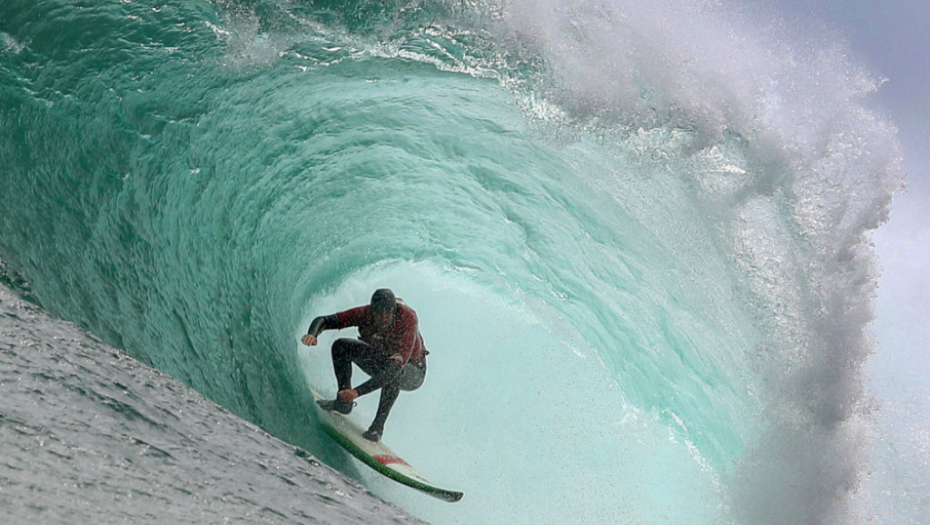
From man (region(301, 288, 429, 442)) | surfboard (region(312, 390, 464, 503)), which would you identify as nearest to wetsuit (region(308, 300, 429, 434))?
man (region(301, 288, 429, 442))

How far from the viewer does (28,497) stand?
1646 mm

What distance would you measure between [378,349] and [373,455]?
2.48 ft

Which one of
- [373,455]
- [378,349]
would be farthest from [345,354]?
[373,455]

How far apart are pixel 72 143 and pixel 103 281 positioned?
1.21 meters

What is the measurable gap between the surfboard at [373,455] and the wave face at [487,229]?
0.14m

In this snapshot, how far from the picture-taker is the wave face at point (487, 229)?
520 centimetres

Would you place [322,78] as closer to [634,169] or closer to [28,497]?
[634,169]

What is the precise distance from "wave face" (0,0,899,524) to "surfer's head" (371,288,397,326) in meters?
0.96

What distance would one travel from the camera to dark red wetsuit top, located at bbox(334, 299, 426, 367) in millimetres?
5426

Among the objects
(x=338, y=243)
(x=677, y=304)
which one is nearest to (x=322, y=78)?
(x=338, y=243)

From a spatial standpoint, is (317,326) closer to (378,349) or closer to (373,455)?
(378,349)

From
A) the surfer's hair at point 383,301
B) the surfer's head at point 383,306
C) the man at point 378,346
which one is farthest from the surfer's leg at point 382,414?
the surfer's hair at point 383,301

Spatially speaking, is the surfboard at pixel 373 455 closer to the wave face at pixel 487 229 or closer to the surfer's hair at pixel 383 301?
the wave face at pixel 487 229

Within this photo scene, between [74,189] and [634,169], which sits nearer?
[74,189]
